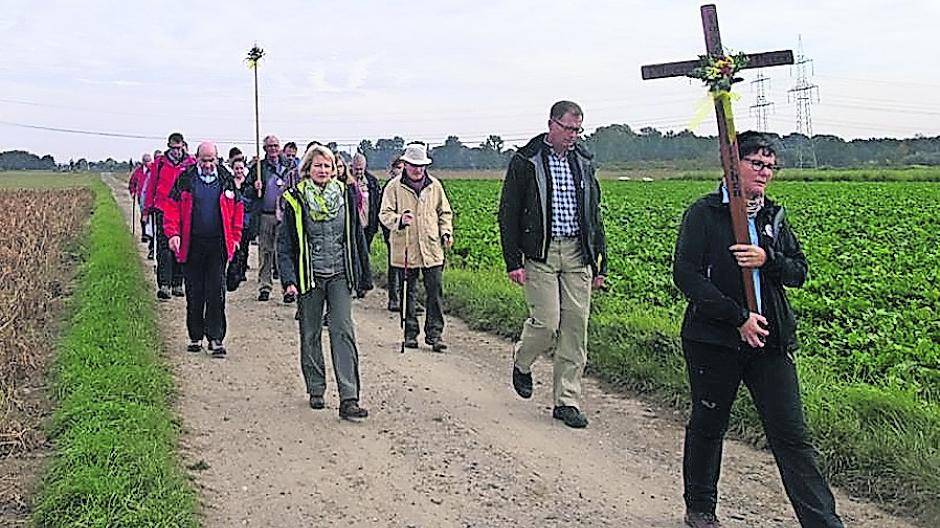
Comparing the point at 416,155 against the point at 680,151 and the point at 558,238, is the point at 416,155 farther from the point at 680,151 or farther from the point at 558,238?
the point at 680,151

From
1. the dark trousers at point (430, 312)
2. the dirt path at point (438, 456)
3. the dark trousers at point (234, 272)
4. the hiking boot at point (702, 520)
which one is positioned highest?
the dark trousers at point (234, 272)

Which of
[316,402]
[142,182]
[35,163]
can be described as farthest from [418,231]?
[35,163]

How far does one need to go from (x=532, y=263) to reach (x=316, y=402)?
189 cm

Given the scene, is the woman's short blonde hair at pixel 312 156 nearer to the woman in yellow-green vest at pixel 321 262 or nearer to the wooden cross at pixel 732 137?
the woman in yellow-green vest at pixel 321 262

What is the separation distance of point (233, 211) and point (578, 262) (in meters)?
3.92

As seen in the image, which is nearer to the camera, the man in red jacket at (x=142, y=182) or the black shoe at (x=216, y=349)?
the black shoe at (x=216, y=349)

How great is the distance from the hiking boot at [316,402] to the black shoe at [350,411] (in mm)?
328

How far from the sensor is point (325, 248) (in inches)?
309

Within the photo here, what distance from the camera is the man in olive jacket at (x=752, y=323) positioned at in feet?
16.3

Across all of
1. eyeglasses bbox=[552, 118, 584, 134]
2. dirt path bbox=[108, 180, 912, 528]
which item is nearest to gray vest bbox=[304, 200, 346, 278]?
dirt path bbox=[108, 180, 912, 528]

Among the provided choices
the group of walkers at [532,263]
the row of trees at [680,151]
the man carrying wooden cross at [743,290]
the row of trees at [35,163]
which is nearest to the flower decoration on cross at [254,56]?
the group of walkers at [532,263]

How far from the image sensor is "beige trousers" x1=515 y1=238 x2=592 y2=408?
751 centimetres

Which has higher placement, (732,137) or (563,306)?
(732,137)

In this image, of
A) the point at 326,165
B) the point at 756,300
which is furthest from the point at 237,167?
the point at 756,300
